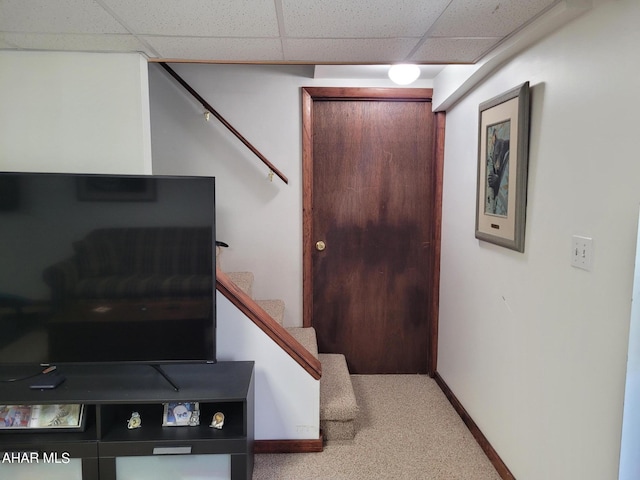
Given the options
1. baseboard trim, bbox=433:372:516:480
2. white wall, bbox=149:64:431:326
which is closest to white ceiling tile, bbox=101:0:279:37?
white wall, bbox=149:64:431:326

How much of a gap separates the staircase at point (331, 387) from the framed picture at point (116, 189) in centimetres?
83

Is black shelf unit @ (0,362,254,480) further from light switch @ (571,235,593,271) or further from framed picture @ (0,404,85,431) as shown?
light switch @ (571,235,593,271)

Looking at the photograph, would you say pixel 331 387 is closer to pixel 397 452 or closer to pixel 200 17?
pixel 397 452

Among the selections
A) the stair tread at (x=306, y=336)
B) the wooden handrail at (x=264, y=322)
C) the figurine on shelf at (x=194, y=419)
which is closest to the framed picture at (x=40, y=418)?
the figurine on shelf at (x=194, y=419)

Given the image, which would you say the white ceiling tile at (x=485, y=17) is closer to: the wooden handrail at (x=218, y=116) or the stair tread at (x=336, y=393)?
the wooden handrail at (x=218, y=116)

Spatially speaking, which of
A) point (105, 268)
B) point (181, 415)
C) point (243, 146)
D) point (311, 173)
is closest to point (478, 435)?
point (181, 415)

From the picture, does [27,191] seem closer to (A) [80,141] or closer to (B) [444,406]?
(A) [80,141]

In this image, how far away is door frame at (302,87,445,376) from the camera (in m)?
Result: 2.85

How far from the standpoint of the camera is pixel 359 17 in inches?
59.1

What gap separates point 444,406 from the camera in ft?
8.55

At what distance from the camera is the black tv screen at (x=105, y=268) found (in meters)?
1.58

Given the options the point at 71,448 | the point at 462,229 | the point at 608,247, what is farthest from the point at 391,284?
the point at 71,448

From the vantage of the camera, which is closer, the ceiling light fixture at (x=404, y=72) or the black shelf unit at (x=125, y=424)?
the black shelf unit at (x=125, y=424)

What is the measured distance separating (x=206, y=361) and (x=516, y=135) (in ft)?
5.37
